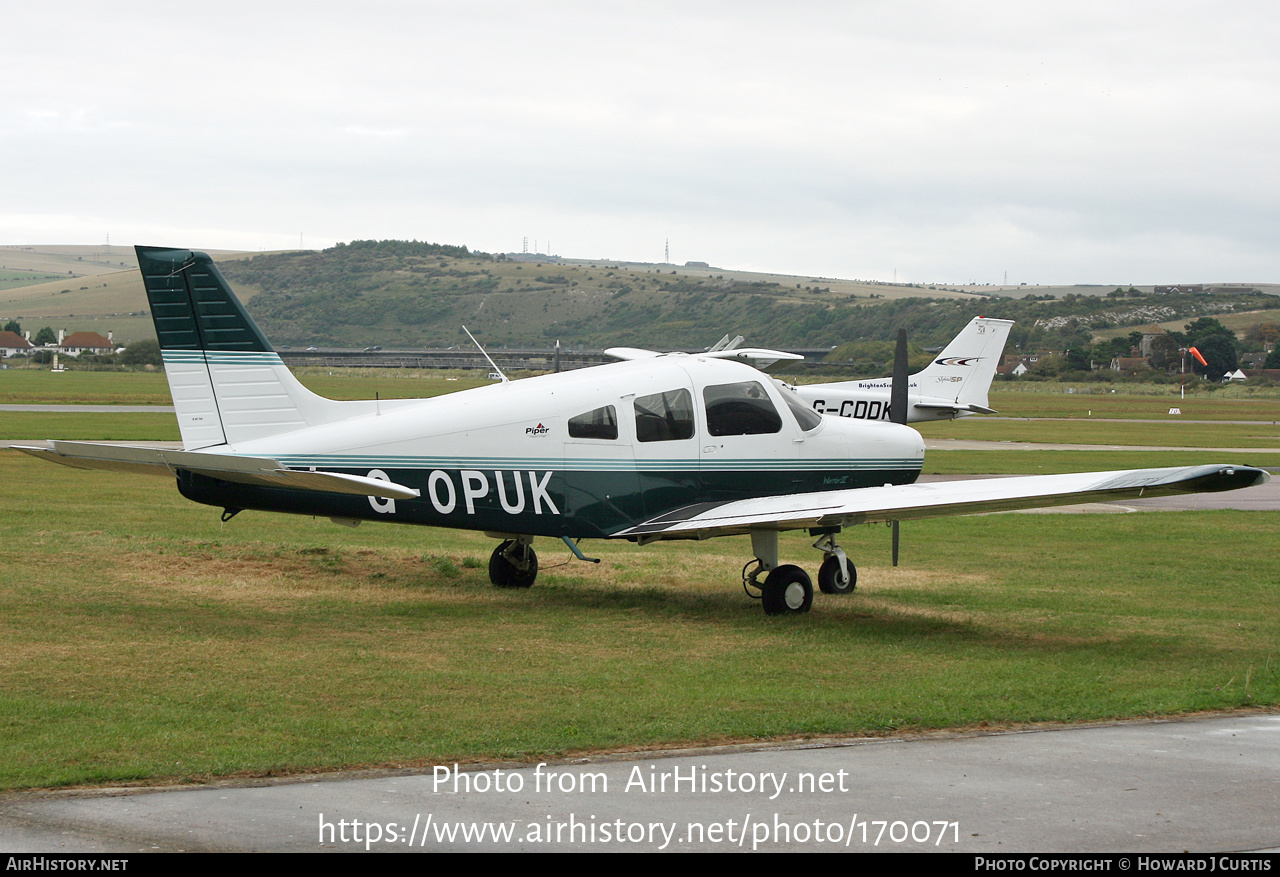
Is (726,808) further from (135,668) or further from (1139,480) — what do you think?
(1139,480)

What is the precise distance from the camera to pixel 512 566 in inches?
567

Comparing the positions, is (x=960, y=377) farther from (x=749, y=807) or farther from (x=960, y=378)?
(x=749, y=807)

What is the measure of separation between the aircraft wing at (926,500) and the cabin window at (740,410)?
30.9 inches

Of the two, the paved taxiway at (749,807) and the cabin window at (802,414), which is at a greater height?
the cabin window at (802,414)

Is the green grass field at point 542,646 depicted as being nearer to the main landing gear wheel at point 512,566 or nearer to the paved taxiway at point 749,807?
the main landing gear wheel at point 512,566

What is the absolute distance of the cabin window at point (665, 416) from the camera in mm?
12992

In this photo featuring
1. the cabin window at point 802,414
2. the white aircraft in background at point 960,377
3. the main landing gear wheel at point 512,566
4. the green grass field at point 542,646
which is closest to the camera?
the green grass field at point 542,646

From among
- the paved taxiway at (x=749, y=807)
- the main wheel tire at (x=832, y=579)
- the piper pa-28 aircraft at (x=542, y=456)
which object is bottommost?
the main wheel tire at (x=832, y=579)

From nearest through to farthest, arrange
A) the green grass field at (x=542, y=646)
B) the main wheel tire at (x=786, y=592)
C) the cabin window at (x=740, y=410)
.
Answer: the green grass field at (x=542, y=646) → the main wheel tire at (x=786, y=592) → the cabin window at (x=740, y=410)

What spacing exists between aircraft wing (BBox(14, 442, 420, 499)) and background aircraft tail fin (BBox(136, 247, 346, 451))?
26.1 inches

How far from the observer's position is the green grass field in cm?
774

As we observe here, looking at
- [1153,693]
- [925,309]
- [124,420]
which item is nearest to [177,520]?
[1153,693]

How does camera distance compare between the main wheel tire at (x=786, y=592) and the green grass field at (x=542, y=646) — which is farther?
the main wheel tire at (x=786, y=592)

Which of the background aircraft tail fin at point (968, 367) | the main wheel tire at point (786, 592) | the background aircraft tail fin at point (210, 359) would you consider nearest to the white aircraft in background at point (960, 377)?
the background aircraft tail fin at point (968, 367)
